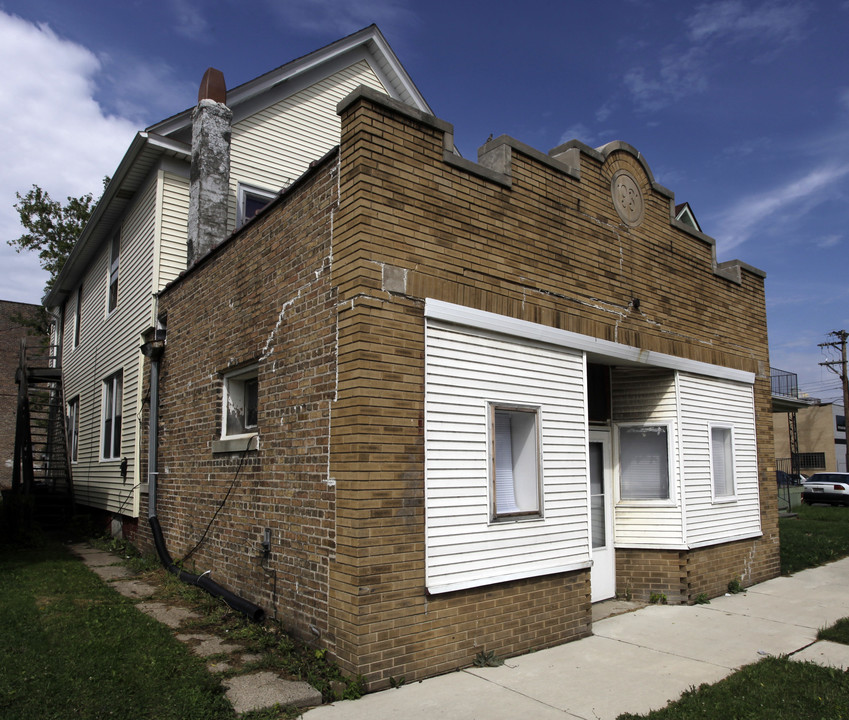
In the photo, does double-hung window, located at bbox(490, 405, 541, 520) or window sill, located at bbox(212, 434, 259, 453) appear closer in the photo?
double-hung window, located at bbox(490, 405, 541, 520)

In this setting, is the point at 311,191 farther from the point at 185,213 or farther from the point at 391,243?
the point at 185,213

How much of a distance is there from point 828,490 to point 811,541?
18009 millimetres

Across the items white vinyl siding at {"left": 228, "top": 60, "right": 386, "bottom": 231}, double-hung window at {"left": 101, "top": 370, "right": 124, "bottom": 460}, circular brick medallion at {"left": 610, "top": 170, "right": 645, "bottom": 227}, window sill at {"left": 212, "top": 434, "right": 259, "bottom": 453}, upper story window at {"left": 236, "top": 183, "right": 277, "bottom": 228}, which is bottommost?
window sill at {"left": 212, "top": 434, "right": 259, "bottom": 453}

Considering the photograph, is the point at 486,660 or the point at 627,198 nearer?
the point at 486,660

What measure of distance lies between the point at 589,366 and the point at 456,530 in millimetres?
3912

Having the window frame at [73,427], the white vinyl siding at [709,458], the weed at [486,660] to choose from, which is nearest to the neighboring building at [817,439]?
the white vinyl siding at [709,458]

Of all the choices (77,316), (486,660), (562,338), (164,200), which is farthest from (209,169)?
(486,660)

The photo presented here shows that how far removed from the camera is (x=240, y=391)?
A: 8.17m

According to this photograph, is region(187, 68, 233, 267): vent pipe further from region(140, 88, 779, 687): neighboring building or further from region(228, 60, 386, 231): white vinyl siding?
region(140, 88, 779, 687): neighboring building

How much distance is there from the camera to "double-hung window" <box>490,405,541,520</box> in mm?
6543

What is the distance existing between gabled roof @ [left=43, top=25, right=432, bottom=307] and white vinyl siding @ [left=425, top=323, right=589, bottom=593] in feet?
25.2

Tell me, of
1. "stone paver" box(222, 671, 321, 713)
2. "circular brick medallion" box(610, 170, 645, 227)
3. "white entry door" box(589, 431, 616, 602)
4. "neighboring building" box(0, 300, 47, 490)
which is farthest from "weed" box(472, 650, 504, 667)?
"neighboring building" box(0, 300, 47, 490)

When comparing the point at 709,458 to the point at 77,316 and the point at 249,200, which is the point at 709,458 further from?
the point at 77,316

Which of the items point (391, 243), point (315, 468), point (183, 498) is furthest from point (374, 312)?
point (183, 498)
